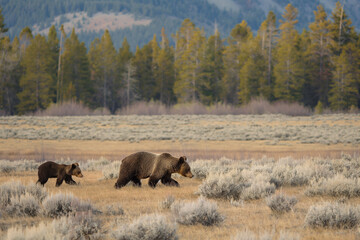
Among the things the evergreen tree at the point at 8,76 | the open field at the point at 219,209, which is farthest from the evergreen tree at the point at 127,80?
the open field at the point at 219,209

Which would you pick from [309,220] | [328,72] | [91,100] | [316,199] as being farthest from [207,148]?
[91,100]

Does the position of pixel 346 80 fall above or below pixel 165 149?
above

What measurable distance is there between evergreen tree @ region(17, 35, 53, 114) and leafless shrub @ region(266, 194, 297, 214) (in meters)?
51.1

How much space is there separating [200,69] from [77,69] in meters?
17.2

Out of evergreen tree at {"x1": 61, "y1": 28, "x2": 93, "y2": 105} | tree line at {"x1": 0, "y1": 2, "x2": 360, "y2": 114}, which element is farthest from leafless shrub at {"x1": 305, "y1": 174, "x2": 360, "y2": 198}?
evergreen tree at {"x1": 61, "y1": 28, "x2": 93, "y2": 105}

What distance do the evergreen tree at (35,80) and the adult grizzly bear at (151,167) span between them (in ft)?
158

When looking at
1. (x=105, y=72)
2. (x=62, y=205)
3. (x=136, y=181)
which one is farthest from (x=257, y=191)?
(x=105, y=72)

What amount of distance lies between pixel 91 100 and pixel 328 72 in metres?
32.9

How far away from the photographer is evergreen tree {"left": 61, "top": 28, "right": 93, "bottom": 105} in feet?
196

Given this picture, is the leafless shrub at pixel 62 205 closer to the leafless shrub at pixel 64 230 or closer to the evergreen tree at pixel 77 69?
the leafless shrub at pixel 64 230

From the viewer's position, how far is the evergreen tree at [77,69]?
196ft

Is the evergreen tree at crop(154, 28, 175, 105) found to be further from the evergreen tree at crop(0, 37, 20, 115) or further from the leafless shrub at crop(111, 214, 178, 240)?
the leafless shrub at crop(111, 214, 178, 240)

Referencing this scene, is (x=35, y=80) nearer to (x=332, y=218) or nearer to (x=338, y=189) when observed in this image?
(x=338, y=189)

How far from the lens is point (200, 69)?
6059cm
